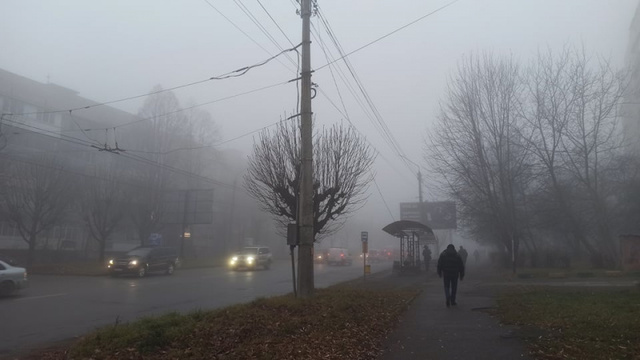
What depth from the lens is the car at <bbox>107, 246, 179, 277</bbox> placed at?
97.8ft

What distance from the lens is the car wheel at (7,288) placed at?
58.5 ft

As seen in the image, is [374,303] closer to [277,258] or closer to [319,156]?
[319,156]

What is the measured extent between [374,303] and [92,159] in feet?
131

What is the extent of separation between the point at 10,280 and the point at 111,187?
67.1 ft

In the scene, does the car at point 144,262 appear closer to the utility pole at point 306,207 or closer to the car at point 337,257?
the utility pole at point 306,207

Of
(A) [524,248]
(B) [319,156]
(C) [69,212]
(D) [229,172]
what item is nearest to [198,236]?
(D) [229,172]

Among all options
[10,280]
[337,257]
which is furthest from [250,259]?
[10,280]


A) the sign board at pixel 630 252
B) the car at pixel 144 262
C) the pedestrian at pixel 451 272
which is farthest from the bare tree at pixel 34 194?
the sign board at pixel 630 252

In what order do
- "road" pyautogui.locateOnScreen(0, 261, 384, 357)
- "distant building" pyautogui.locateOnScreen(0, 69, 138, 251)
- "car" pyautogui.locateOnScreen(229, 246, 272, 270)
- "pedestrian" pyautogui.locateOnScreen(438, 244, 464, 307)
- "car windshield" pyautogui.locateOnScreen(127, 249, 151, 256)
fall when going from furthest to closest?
"distant building" pyautogui.locateOnScreen(0, 69, 138, 251)
"car" pyautogui.locateOnScreen(229, 246, 272, 270)
"car windshield" pyautogui.locateOnScreen(127, 249, 151, 256)
"pedestrian" pyautogui.locateOnScreen(438, 244, 464, 307)
"road" pyautogui.locateOnScreen(0, 261, 384, 357)

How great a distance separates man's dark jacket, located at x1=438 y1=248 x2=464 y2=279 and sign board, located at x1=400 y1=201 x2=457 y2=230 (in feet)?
109

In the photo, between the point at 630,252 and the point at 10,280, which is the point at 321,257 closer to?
the point at 630,252

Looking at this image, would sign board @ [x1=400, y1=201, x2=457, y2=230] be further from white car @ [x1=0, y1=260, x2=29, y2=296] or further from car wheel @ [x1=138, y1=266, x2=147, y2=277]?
white car @ [x1=0, y1=260, x2=29, y2=296]

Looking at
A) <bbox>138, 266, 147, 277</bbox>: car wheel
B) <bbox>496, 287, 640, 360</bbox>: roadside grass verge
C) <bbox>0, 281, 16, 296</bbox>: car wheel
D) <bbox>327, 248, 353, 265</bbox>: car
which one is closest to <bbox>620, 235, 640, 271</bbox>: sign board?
<bbox>496, 287, 640, 360</bbox>: roadside grass verge

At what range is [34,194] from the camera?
3344 centimetres
